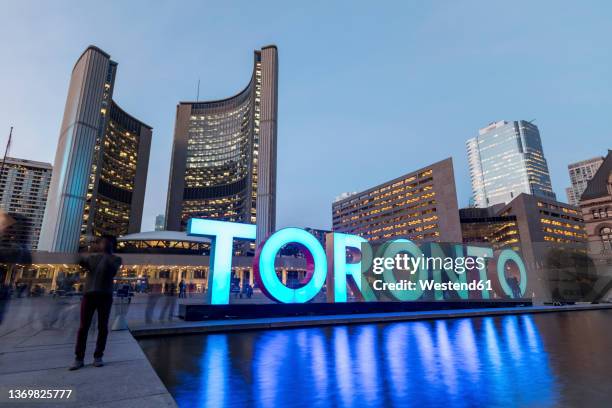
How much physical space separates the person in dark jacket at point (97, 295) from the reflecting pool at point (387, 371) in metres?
1.22

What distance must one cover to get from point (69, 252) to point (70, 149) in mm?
21915

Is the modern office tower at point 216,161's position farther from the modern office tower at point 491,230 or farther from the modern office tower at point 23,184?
the modern office tower at point 23,184

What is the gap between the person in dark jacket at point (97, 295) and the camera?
4.61 m

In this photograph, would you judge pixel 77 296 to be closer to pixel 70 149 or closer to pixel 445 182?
pixel 70 149

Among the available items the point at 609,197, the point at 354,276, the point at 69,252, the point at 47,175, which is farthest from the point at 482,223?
the point at 47,175

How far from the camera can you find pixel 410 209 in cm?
14000

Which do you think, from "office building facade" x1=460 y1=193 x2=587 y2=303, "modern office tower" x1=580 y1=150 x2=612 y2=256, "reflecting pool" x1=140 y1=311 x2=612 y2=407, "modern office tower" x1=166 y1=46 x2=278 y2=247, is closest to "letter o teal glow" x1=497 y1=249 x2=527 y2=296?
"office building facade" x1=460 y1=193 x2=587 y2=303

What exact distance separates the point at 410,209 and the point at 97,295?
144 m

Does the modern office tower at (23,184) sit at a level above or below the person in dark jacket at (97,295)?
above

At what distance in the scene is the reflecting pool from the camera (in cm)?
394

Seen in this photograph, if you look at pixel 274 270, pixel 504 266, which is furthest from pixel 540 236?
pixel 274 270

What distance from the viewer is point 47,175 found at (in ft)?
587

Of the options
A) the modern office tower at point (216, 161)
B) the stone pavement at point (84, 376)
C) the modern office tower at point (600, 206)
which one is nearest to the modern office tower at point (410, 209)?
the modern office tower at point (600, 206)

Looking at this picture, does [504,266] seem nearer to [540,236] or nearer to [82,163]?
[82,163]
